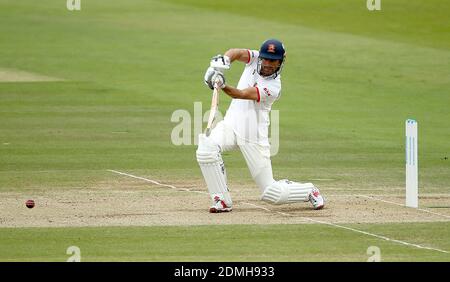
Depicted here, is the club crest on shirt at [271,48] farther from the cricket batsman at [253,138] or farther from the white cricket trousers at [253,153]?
the white cricket trousers at [253,153]

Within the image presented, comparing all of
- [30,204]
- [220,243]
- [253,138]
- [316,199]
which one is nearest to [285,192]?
[316,199]

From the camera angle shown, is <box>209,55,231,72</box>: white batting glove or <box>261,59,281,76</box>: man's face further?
<box>261,59,281,76</box>: man's face

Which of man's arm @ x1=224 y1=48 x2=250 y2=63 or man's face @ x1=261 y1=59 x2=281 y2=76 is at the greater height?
man's arm @ x1=224 y1=48 x2=250 y2=63

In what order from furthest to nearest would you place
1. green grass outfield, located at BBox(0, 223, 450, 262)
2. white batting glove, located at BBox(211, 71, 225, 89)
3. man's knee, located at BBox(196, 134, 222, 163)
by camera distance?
1. man's knee, located at BBox(196, 134, 222, 163)
2. white batting glove, located at BBox(211, 71, 225, 89)
3. green grass outfield, located at BBox(0, 223, 450, 262)

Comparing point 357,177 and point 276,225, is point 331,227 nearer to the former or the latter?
point 276,225

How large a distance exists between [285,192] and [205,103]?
496 inches

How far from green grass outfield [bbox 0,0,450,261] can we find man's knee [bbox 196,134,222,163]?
1183 mm

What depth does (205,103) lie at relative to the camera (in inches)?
1085

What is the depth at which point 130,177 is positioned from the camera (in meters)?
18.4

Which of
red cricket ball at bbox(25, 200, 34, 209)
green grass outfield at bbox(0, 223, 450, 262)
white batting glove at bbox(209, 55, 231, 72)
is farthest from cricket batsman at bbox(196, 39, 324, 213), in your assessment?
red cricket ball at bbox(25, 200, 34, 209)

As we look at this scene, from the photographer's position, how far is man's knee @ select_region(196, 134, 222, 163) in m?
14.8

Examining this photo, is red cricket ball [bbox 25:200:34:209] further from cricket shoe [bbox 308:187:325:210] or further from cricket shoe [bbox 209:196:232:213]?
cricket shoe [bbox 308:187:325:210]

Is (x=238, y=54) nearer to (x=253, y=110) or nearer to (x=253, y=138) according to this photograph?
(x=253, y=110)

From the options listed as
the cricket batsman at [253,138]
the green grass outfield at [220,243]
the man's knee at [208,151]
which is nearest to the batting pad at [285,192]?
the cricket batsman at [253,138]
